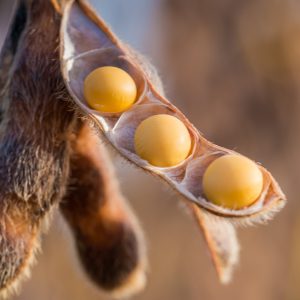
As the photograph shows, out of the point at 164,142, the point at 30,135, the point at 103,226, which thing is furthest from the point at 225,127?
the point at 164,142

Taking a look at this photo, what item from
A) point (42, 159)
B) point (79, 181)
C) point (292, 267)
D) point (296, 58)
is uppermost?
point (42, 159)

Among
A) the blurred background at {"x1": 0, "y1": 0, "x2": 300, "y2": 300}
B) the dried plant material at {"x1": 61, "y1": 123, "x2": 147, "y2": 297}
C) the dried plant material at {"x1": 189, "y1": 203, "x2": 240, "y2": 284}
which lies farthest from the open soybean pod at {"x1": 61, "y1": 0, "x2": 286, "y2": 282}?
the blurred background at {"x1": 0, "y1": 0, "x2": 300, "y2": 300}

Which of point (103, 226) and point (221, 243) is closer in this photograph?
point (221, 243)

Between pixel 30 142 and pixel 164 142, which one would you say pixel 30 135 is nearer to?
pixel 30 142

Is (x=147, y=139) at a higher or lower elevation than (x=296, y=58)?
higher

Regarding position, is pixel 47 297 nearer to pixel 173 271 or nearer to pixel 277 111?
pixel 173 271

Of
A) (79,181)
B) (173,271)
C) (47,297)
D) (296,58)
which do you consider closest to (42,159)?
(79,181)

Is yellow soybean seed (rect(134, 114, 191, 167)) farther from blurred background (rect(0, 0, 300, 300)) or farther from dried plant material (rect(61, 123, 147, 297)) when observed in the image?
blurred background (rect(0, 0, 300, 300))
